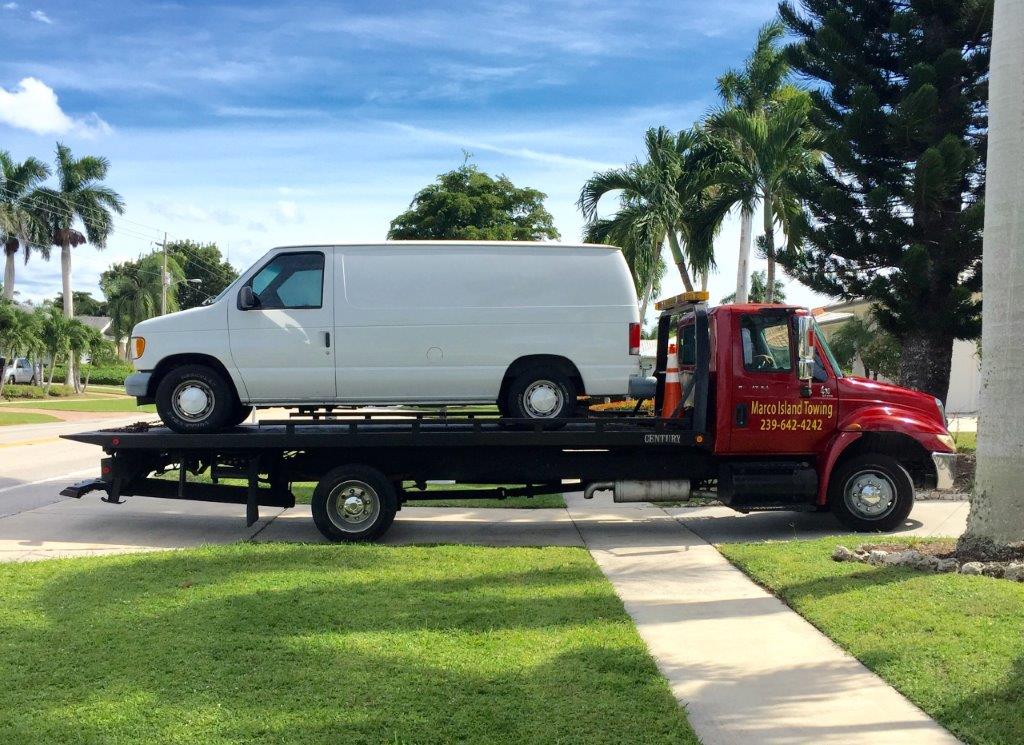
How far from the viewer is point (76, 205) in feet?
167

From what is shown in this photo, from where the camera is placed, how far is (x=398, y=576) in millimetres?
7395

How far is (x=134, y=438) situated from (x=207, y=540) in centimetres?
133

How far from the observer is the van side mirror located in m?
9.14

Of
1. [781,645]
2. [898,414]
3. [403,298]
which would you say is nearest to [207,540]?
[403,298]

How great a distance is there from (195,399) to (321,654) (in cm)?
466

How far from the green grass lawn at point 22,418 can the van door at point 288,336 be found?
20.1 m

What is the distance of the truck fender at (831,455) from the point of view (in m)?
9.63

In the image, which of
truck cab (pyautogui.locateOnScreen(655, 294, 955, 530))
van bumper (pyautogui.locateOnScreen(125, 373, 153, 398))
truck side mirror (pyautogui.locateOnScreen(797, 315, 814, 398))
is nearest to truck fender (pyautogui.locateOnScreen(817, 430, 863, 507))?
truck cab (pyautogui.locateOnScreen(655, 294, 955, 530))

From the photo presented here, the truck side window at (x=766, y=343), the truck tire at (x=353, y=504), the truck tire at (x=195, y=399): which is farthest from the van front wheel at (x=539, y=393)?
the truck tire at (x=195, y=399)

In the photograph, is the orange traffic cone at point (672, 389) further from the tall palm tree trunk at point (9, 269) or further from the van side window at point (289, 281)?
the tall palm tree trunk at point (9, 269)

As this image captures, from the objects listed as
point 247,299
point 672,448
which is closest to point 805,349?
point 672,448

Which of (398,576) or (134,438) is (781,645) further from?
(134,438)

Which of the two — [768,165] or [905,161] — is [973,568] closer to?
[905,161]

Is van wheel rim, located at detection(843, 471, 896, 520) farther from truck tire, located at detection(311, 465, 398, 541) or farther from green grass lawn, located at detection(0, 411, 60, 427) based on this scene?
green grass lawn, located at detection(0, 411, 60, 427)
